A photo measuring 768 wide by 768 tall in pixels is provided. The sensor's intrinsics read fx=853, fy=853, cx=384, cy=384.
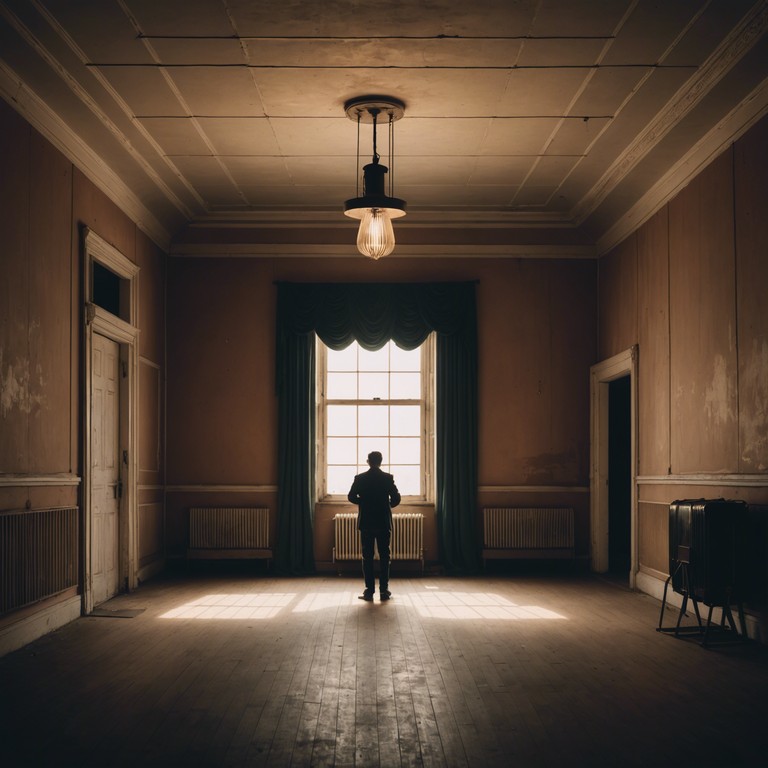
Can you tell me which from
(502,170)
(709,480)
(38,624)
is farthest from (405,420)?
(38,624)

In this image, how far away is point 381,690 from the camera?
183 inches

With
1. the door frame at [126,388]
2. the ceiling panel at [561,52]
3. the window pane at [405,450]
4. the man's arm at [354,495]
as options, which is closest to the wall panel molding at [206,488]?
the door frame at [126,388]

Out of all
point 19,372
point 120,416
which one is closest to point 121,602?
point 120,416

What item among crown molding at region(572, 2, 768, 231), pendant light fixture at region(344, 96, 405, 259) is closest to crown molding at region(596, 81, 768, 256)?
crown molding at region(572, 2, 768, 231)

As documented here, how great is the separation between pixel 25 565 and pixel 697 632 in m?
4.81

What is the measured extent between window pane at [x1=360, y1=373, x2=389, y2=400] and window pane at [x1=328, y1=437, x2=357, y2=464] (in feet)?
1.78

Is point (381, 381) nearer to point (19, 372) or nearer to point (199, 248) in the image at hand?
point (199, 248)

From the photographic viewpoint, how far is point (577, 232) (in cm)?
991

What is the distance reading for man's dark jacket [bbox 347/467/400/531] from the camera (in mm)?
7879

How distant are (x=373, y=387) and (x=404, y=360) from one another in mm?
489

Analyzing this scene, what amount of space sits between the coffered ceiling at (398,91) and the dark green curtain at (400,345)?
3.96ft

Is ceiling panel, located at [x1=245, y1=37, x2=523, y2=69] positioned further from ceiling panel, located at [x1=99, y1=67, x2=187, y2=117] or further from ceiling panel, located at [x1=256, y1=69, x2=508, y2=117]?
ceiling panel, located at [x1=99, y1=67, x2=187, y2=117]

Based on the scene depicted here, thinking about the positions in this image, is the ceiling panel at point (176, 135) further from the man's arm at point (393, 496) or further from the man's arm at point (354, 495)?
the man's arm at point (393, 496)

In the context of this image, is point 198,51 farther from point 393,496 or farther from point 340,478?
point 340,478
